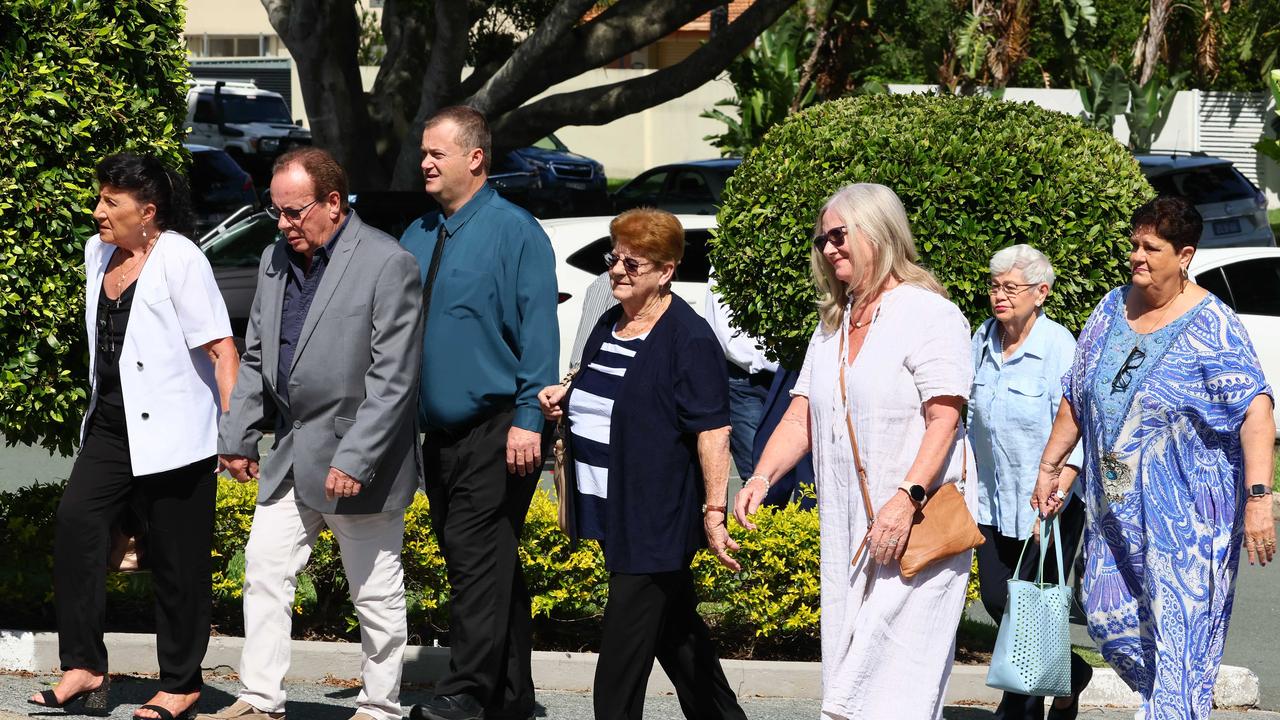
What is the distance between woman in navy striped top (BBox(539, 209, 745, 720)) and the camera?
488 centimetres

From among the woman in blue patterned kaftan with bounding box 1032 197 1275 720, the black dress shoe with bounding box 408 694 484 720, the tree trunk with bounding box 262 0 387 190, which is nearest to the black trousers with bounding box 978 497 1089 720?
the woman in blue patterned kaftan with bounding box 1032 197 1275 720

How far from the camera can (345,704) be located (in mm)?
5887

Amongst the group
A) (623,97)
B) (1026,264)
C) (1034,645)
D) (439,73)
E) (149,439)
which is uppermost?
(439,73)

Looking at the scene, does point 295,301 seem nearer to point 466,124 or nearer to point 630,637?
point 466,124

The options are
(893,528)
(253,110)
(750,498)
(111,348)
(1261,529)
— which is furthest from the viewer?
(253,110)

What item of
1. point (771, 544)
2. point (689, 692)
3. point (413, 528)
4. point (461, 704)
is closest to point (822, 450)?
point (689, 692)

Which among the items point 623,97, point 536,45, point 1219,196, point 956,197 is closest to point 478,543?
point 956,197

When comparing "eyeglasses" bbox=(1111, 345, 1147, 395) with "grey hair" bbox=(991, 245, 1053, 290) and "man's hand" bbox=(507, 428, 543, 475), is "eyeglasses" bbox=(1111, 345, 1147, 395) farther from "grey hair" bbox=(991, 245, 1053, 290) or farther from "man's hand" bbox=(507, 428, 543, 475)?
"man's hand" bbox=(507, 428, 543, 475)

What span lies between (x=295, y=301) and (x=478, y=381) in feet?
2.19

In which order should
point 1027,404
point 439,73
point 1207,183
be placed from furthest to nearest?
1. point 1207,183
2. point 439,73
3. point 1027,404

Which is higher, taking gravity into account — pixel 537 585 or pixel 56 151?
pixel 56 151

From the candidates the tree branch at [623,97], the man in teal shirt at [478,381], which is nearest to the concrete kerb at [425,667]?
the man in teal shirt at [478,381]

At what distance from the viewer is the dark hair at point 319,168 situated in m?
5.16

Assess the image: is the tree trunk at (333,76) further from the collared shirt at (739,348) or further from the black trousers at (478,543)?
the black trousers at (478,543)
